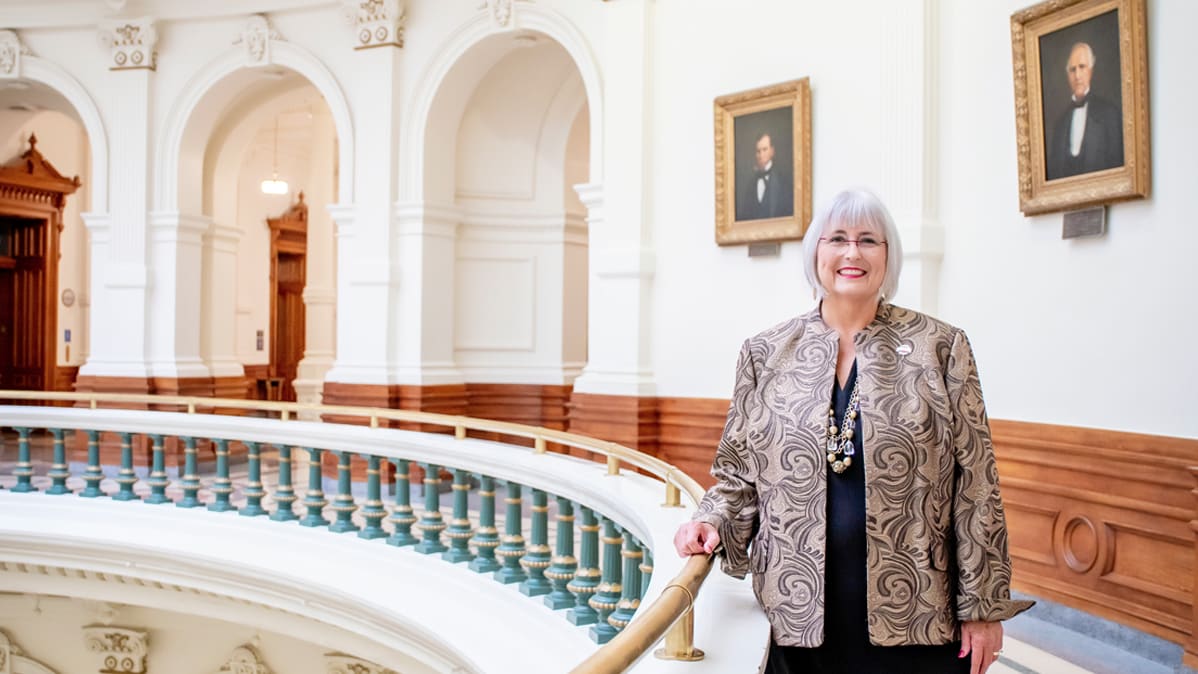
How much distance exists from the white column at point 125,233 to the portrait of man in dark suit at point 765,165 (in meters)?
7.91

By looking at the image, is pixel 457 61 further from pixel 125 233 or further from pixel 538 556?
pixel 538 556

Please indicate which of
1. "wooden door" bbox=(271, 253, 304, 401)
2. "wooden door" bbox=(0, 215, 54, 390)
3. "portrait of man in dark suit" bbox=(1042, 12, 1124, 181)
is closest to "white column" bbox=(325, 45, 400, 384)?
"portrait of man in dark suit" bbox=(1042, 12, 1124, 181)

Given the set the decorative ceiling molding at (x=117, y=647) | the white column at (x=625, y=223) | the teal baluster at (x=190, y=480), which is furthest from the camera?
the decorative ceiling molding at (x=117, y=647)

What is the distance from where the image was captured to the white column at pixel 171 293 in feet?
41.6

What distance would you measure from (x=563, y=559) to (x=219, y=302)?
32.7ft

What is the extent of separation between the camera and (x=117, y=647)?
9.64 metres

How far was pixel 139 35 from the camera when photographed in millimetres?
12484

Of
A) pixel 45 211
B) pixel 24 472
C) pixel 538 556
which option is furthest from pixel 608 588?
pixel 45 211

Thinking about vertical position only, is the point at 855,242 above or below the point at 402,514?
above

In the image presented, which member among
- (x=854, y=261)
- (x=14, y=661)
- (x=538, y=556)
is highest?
(x=854, y=261)

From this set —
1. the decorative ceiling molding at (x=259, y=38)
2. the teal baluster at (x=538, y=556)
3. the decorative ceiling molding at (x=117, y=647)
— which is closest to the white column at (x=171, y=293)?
the decorative ceiling molding at (x=259, y=38)

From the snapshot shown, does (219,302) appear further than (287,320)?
No

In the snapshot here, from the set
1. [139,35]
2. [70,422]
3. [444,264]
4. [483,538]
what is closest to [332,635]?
[483,538]

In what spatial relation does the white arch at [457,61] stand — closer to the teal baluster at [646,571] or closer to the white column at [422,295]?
the white column at [422,295]
